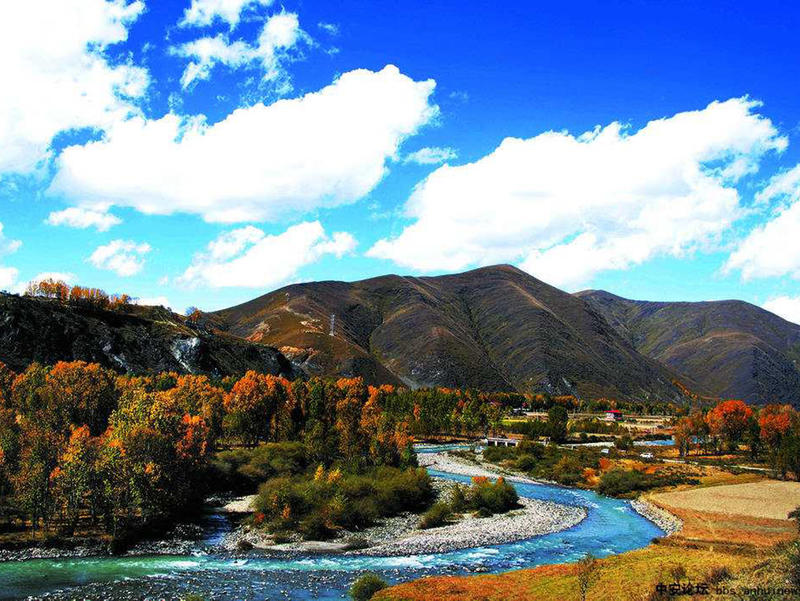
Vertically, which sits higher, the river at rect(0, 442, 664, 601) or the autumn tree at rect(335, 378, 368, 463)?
the autumn tree at rect(335, 378, 368, 463)

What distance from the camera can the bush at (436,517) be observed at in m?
74.8

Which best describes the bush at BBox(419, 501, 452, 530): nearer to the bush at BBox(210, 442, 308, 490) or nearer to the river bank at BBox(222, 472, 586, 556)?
the river bank at BBox(222, 472, 586, 556)

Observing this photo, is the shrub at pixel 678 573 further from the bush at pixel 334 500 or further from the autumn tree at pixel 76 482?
the autumn tree at pixel 76 482

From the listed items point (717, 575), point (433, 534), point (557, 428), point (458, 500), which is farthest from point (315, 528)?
point (557, 428)

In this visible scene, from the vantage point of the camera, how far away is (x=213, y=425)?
114438mm

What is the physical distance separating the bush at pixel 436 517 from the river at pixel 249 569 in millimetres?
→ 12060

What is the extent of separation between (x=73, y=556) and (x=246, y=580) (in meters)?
18.6

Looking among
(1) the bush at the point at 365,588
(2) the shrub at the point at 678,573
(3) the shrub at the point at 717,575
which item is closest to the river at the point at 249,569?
(1) the bush at the point at 365,588

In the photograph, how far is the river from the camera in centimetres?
4728

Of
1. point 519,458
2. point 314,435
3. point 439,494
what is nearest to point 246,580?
point 439,494

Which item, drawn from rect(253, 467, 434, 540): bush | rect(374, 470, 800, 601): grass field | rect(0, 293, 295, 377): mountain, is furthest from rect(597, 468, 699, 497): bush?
rect(0, 293, 295, 377): mountain

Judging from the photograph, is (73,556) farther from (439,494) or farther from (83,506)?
(439,494)

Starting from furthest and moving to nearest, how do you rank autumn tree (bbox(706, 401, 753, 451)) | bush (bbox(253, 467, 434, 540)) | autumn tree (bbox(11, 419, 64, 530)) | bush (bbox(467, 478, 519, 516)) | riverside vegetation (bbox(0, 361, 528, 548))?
1. autumn tree (bbox(706, 401, 753, 451))
2. bush (bbox(467, 478, 519, 516))
3. bush (bbox(253, 467, 434, 540))
4. riverside vegetation (bbox(0, 361, 528, 548))
5. autumn tree (bbox(11, 419, 64, 530))

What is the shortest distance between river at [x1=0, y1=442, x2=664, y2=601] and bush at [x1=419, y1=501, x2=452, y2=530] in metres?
12.1
